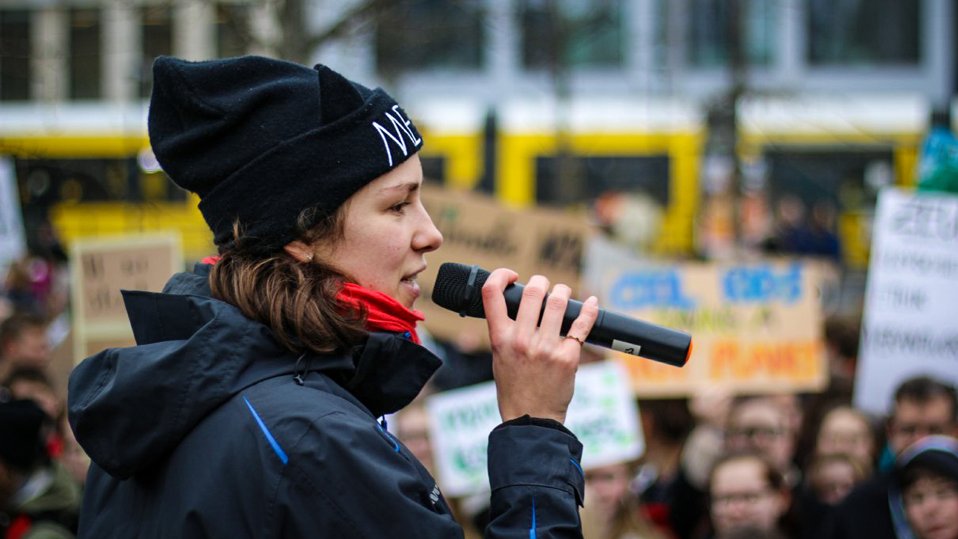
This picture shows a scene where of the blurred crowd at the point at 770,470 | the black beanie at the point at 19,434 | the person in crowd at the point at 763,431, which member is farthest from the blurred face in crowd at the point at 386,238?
the person in crowd at the point at 763,431

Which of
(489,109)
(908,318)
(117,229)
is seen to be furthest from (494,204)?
(489,109)

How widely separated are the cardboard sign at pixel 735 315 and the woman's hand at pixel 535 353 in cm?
485

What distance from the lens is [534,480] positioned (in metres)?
1.82

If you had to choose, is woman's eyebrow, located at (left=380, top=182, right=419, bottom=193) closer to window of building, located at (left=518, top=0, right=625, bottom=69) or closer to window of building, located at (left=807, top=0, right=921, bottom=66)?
window of building, located at (left=518, top=0, right=625, bottom=69)

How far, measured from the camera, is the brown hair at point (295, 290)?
182 centimetres

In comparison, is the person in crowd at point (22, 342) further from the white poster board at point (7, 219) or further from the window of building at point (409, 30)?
the white poster board at point (7, 219)

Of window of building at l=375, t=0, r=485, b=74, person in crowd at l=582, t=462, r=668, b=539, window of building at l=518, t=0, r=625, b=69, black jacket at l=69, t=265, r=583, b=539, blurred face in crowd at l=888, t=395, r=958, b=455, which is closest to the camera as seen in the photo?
black jacket at l=69, t=265, r=583, b=539

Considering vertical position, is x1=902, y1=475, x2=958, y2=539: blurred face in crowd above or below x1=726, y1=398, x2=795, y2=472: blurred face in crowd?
above

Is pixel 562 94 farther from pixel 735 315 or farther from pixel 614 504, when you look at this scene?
pixel 614 504

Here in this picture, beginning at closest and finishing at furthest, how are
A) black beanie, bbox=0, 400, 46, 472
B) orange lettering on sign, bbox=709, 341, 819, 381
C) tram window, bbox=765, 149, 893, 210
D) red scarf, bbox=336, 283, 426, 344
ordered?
red scarf, bbox=336, 283, 426, 344 → black beanie, bbox=0, 400, 46, 472 → orange lettering on sign, bbox=709, 341, 819, 381 → tram window, bbox=765, 149, 893, 210

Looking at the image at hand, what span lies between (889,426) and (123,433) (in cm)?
434

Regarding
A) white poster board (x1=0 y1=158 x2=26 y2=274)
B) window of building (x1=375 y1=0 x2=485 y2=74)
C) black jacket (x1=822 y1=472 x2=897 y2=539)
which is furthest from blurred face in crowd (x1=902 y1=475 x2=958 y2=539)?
white poster board (x1=0 y1=158 x2=26 y2=274)

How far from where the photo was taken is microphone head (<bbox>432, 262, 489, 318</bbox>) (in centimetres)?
212

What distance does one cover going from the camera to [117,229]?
54.0 feet
